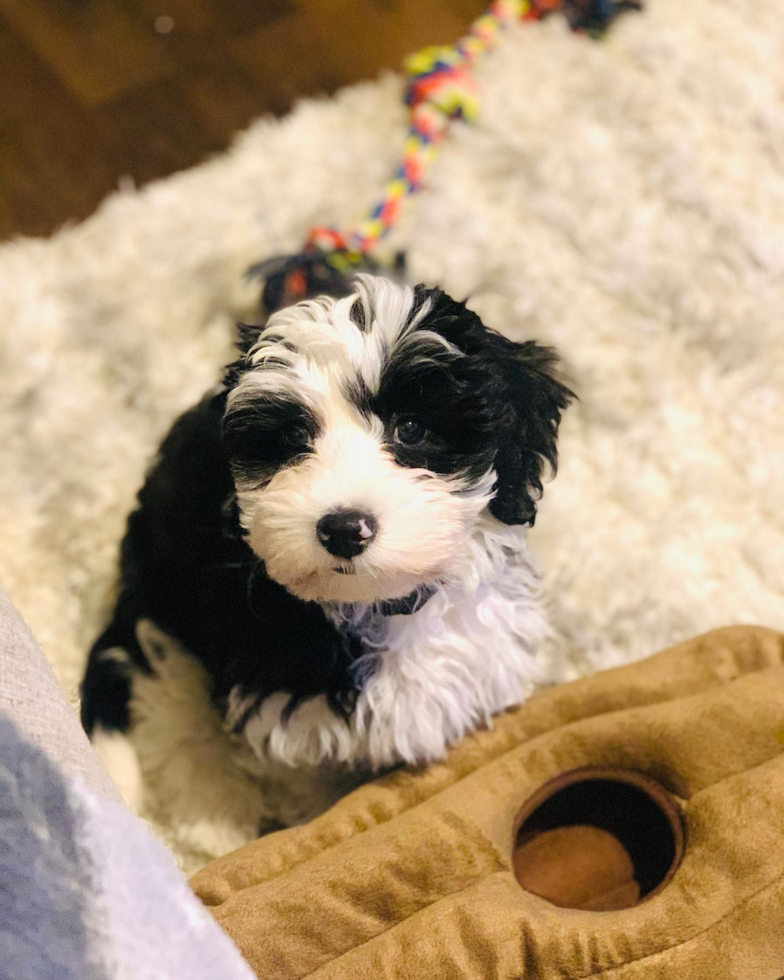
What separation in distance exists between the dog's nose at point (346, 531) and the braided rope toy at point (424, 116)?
105 cm

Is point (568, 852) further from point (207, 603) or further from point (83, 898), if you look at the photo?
point (83, 898)

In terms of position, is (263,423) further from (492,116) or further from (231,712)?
(492,116)

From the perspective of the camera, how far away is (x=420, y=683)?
1267 mm

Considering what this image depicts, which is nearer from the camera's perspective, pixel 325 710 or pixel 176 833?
pixel 325 710

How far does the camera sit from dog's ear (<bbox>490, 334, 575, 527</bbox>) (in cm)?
108

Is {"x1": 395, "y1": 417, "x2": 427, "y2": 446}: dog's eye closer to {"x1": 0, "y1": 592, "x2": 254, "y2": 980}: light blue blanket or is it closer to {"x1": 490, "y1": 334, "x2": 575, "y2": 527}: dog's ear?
{"x1": 490, "y1": 334, "x2": 575, "y2": 527}: dog's ear

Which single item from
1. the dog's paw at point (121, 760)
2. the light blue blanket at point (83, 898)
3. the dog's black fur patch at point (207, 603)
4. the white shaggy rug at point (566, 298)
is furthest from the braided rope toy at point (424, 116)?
the light blue blanket at point (83, 898)

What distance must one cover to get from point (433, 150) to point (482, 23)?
43 centimetres

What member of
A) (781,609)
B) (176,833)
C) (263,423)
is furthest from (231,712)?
(781,609)

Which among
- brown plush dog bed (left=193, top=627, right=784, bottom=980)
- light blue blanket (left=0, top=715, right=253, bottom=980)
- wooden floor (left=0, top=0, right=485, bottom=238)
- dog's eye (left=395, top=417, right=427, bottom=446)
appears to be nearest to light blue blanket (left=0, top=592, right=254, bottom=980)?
light blue blanket (left=0, top=715, right=253, bottom=980)

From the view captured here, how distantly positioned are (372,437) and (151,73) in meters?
1.95

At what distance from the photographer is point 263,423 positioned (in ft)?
3.42

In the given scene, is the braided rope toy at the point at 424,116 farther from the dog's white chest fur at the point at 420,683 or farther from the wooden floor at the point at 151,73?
the dog's white chest fur at the point at 420,683

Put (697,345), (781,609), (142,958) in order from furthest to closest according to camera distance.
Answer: (697,345)
(781,609)
(142,958)
